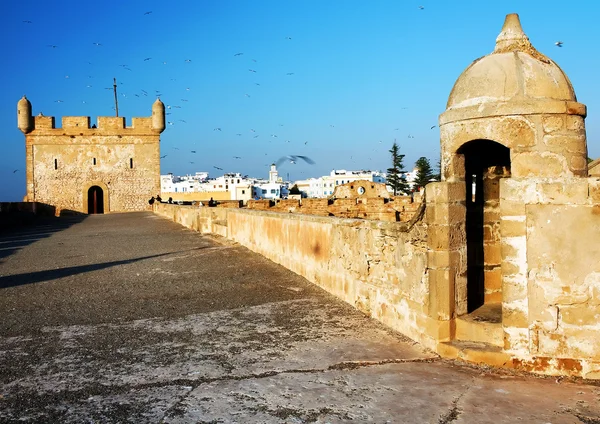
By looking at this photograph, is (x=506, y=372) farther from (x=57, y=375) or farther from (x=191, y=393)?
(x=57, y=375)

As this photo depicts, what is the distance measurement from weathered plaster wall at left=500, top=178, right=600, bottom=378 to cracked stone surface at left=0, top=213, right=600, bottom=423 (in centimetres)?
22

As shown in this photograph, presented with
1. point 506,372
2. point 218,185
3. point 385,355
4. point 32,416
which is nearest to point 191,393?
point 32,416

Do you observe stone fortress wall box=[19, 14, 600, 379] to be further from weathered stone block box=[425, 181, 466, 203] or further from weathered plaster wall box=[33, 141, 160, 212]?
weathered plaster wall box=[33, 141, 160, 212]

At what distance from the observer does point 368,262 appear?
5664 mm

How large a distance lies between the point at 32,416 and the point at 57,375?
0.74 m

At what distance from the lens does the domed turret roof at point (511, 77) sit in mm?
4227

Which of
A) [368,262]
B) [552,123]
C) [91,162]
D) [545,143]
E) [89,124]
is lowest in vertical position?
[368,262]

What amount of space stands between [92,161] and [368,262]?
42428 millimetres

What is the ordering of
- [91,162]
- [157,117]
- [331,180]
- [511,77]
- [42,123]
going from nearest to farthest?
[511,77]
[42,123]
[91,162]
[157,117]
[331,180]

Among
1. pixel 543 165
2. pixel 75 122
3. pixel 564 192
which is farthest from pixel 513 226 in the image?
pixel 75 122

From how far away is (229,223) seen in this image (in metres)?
14.4

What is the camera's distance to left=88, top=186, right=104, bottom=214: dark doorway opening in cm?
4512

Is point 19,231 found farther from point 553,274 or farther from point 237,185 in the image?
point 237,185

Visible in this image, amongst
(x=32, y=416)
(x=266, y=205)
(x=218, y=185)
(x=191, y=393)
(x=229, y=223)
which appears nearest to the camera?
(x=32, y=416)
